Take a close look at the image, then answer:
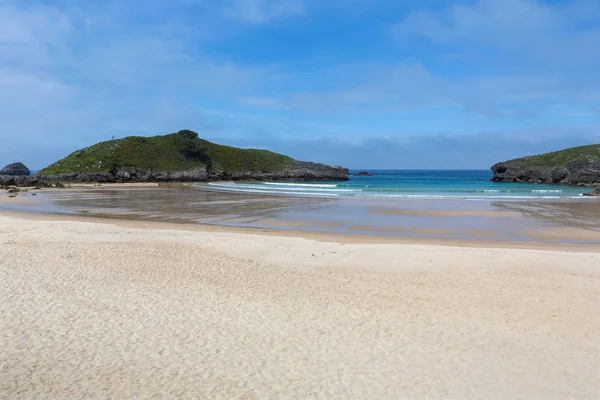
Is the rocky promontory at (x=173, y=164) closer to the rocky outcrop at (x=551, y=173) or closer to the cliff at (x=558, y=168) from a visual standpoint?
the rocky outcrop at (x=551, y=173)

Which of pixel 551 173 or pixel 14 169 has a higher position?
pixel 14 169

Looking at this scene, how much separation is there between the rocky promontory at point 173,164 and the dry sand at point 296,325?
57.0 m

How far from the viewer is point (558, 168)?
74438 mm

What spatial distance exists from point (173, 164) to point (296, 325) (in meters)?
79.1

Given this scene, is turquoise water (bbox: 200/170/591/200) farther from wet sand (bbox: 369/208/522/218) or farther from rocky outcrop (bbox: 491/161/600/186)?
wet sand (bbox: 369/208/522/218)

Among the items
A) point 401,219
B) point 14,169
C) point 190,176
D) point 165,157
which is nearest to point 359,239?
point 401,219

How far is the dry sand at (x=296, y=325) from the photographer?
223 inches

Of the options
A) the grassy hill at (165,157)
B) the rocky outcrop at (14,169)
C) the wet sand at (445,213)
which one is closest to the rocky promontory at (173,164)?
the grassy hill at (165,157)

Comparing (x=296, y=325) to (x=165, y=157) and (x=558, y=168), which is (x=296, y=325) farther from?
(x=165, y=157)

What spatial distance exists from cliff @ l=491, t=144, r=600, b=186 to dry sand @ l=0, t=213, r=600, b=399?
66.5m

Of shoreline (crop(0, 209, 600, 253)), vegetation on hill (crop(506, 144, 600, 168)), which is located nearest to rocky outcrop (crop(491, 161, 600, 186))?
vegetation on hill (crop(506, 144, 600, 168))

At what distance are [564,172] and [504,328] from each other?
77012 mm

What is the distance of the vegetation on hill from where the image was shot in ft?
238

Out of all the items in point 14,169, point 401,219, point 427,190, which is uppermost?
point 14,169
